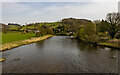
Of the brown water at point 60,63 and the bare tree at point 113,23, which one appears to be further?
the bare tree at point 113,23

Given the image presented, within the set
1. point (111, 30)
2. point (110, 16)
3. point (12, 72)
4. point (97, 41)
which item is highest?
point (110, 16)

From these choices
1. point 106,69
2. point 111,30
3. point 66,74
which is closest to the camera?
point 66,74

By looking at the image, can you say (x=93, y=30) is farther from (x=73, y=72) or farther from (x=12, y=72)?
(x=12, y=72)

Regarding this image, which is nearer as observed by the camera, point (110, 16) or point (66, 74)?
point (66, 74)

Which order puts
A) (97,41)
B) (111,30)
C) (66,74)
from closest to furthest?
(66,74), (97,41), (111,30)

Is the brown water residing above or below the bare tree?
below

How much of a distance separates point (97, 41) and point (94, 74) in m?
28.9

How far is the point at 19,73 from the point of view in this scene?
13578 mm

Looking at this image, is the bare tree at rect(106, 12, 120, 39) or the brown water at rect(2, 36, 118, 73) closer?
the brown water at rect(2, 36, 118, 73)

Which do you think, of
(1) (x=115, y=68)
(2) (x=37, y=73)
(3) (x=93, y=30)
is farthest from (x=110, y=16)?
(2) (x=37, y=73)

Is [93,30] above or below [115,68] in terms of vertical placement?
above

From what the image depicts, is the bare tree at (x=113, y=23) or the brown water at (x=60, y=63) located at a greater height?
the bare tree at (x=113, y=23)

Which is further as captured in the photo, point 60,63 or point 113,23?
point 113,23

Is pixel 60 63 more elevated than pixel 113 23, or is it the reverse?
pixel 113 23
